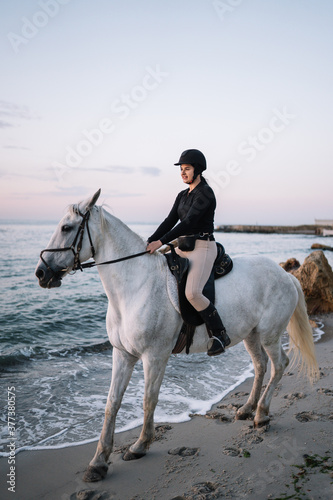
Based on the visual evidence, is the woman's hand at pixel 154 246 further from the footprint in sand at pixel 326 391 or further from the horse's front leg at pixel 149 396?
the footprint in sand at pixel 326 391

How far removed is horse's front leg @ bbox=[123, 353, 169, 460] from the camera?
3420mm

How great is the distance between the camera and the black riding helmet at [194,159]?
12.1ft

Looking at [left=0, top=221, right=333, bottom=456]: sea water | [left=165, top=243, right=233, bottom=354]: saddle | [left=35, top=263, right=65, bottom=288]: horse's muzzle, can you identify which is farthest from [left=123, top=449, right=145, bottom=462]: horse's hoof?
[left=35, top=263, right=65, bottom=288]: horse's muzzle

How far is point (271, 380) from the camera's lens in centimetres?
433

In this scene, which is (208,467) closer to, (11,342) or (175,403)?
(175,403)

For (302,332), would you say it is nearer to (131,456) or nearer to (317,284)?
(131,456)

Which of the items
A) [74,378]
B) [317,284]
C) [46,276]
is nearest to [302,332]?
[46,276]

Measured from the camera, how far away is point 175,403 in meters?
5.06

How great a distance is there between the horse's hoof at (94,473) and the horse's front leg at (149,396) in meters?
0.29

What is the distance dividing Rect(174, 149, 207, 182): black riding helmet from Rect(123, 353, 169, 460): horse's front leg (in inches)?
73.8

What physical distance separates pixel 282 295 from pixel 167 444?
2061 millimetres

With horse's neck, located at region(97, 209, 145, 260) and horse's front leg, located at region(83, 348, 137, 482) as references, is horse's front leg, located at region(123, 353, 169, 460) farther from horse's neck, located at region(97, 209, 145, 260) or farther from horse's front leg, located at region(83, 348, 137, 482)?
horse's neck, located at region(97, 209, 145, 260)

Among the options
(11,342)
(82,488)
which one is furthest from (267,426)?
(11,342)

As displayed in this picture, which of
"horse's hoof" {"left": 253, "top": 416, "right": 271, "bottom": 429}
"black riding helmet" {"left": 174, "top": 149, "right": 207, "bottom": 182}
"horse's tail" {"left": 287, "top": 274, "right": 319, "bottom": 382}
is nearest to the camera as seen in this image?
"black riding helmet" {"left": 174, "top": 149, "right": 207, "bottom": 182}
